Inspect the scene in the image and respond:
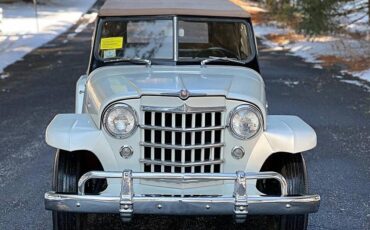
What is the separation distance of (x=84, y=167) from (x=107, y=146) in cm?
46

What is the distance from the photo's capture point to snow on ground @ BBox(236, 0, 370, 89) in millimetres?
14205

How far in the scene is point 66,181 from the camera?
4062 millimetres

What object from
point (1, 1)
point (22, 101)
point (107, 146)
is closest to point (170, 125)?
point (107, 146)

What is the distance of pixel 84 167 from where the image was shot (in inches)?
175

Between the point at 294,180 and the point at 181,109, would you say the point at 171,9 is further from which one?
the point at 294,180

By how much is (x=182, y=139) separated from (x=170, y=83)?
1.70ft

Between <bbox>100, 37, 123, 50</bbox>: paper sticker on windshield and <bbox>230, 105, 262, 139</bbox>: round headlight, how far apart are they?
160cm

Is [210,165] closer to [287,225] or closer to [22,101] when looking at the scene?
[287,225]

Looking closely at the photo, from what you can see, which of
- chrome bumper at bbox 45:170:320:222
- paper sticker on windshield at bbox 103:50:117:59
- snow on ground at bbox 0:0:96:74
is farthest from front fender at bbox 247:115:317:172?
snow on ground at bbox 0:0:96:74

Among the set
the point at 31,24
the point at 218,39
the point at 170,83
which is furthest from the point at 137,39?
the point at 31,24

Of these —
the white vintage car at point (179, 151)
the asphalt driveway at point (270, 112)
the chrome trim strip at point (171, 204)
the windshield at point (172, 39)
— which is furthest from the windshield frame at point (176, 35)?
the chrome trim strip at point (171, 204)

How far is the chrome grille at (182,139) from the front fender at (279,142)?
10.4 inches

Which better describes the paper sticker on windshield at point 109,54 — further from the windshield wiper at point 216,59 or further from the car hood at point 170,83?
the windshield wiper at point 216,59

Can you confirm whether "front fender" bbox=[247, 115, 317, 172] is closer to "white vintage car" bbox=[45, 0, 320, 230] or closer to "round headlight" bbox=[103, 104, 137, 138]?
"white vintage car" bbox=[45, 0, 320, 230]
